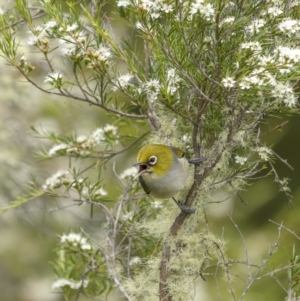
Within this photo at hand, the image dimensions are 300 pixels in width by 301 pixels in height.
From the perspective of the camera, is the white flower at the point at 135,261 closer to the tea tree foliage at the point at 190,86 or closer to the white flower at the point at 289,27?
the tea tree foliage at the point at 190,86

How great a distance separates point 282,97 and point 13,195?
10.1 feet

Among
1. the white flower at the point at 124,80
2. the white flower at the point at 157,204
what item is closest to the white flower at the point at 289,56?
the white flower at the point at 124,80

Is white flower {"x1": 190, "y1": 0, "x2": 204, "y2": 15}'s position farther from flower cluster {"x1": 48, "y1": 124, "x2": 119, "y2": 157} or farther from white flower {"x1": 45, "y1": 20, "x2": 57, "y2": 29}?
flower cluster {"x1": 48, "y1": 124, "x2": 119, "y2": 157}

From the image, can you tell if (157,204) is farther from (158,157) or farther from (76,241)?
(76,241)

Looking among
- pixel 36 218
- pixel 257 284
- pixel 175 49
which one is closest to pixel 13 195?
pixel 36 218

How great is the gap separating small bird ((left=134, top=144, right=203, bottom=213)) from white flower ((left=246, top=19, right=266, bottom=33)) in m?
0.56

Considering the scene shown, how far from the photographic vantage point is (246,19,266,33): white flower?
2.05 meters

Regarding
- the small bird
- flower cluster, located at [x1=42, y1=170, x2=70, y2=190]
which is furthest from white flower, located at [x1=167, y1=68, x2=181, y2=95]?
flower cluster, located at [x1=42, y1=170, x2=70, y2=190]

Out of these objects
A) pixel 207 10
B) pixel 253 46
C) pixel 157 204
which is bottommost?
pixel 253 46

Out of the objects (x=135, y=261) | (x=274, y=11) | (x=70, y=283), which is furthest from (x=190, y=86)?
(x=70, y=283)

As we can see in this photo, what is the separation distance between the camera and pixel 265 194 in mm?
5000

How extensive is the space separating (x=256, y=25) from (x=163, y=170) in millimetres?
952

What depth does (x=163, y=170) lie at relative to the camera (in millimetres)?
2848

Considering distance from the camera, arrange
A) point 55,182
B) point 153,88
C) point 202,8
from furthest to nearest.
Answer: point 55,182, point 153,88, point 202,8
